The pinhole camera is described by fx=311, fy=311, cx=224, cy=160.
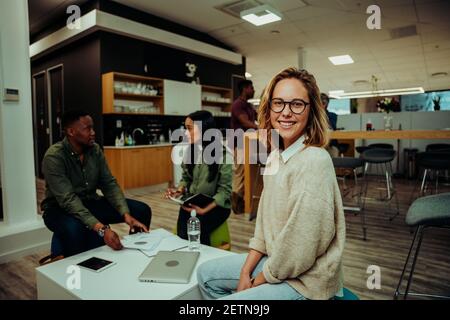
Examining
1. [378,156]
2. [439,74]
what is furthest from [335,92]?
[378,156]

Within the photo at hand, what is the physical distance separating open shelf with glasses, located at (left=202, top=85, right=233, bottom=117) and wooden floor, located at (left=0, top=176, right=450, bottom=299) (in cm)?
361

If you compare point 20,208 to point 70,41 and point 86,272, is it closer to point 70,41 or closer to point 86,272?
point 86,272

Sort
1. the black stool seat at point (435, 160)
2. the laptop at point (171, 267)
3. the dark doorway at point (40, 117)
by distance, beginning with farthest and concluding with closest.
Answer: the dark doorway at point (40, 117) → the black stool seat at point (435, 160) → the laptop at point (171, 267)

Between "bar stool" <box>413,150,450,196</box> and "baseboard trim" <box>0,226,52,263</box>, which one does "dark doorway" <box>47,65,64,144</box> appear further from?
"bar stool" <box>413,150,450,196</box>

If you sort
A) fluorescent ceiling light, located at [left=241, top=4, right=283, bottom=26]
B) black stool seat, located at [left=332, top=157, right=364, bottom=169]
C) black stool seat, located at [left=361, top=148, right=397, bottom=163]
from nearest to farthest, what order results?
black stool seat, located at [left=332, top=157, right=364, bottom=169] → black stool seat, located at [left=361, top=148, right=397, bottom=163] → fluorescent ceiling light, located at [left=241, top=4, right=283, bottom=26]

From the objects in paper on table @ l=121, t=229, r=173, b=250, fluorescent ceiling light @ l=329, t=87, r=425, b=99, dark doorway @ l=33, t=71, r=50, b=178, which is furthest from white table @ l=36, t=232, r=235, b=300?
fluorescent ceiling light @ l=329, t=87, r=425, b=99

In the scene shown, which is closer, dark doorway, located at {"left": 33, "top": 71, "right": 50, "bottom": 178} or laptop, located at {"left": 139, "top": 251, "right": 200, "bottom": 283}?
laptop, located at {"left": 139, "top": 251, "right": 200, "bottom": 283}

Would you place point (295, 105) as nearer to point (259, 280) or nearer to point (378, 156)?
point (259, 280)

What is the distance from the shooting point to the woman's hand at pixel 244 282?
1.17 meters

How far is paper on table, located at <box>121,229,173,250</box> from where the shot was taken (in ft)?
5.87

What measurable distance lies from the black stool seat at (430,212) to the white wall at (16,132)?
2994mm

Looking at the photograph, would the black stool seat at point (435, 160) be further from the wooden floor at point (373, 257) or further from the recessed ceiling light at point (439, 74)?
the recessed ceiling light at point (439, 74)

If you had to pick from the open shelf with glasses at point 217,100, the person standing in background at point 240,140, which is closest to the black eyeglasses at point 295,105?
the person standing in background at point 240,140

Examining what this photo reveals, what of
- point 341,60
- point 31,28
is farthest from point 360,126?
point 31,28
